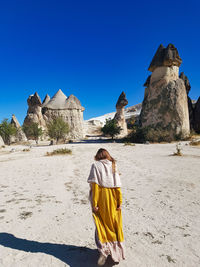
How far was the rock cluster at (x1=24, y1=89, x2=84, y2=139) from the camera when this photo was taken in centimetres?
2689

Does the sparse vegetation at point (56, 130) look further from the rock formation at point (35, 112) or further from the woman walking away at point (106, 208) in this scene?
the woman walking away at point (106, 208)

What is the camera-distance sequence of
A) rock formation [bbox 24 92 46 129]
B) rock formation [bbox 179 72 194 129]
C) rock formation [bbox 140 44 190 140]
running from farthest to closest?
rock formation [bbox 24 92 46 129]
rock formation [bbox 179 72 194 129]
rock formation [bbox 140 44 190 140]

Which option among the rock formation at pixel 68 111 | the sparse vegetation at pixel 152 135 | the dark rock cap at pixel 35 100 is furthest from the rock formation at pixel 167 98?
the dark rock cap at pixel 35 100

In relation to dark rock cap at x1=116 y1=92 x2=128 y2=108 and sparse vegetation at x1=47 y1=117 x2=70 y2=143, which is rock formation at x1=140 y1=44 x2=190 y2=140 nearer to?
dark rock cap at x1=116 y1=92 x2=128 y2=108

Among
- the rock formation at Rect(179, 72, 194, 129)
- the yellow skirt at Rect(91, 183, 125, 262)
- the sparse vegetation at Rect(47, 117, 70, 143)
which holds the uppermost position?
the rock formation at Rect(179, 72, 194, 129)

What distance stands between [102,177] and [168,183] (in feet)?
10.9

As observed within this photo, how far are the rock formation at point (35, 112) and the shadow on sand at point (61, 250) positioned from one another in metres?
26.1

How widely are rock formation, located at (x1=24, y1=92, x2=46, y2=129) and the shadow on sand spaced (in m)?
26.1

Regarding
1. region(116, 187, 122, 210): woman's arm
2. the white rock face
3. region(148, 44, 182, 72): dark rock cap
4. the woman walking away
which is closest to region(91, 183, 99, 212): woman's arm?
the woman walking away

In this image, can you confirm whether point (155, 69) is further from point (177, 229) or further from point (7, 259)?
point (7, 259)

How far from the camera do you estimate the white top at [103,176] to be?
5.84ft

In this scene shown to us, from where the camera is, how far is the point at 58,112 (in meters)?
27.4

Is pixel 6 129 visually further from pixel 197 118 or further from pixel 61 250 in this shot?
Answer: pixel 197 118

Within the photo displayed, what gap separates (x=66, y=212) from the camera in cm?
283
